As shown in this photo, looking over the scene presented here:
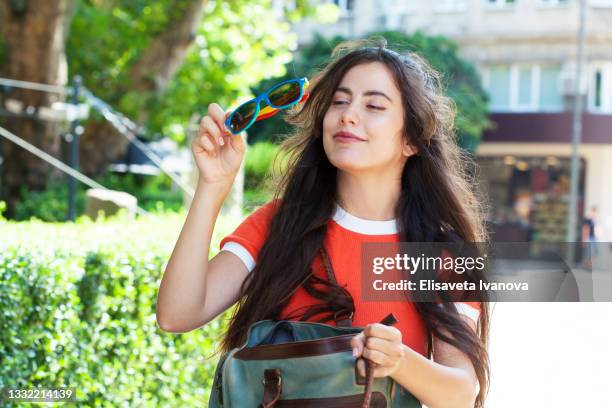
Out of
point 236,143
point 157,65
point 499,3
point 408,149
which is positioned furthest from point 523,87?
point 236,143

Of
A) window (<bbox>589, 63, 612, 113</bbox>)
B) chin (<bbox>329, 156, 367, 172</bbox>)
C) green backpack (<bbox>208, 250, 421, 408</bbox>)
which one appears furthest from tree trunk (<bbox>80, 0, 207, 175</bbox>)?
window (<bbox>589, 63, 612, 113</bbox>)

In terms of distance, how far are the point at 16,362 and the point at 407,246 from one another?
7.03ft

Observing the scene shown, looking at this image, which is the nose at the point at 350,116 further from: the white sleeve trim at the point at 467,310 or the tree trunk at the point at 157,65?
the tree trunk at the point at 157,65

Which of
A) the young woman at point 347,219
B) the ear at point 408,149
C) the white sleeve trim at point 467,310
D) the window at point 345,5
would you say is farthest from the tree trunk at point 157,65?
the window at point 345,5

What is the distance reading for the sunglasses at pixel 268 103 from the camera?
2293 millimetres

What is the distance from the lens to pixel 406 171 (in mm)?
2574

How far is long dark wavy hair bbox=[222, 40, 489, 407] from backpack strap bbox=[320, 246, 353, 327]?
15 mm

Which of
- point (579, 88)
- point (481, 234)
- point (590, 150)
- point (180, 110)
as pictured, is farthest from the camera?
point (590, 150)

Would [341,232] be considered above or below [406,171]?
below

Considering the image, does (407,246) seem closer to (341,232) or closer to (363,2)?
(341,232)

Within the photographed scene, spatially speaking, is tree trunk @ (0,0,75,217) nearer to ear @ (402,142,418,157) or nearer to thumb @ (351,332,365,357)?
ear @ (402,142,418,157)

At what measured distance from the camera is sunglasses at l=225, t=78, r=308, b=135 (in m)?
2.29

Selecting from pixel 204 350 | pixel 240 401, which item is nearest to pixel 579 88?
pixel 204 350

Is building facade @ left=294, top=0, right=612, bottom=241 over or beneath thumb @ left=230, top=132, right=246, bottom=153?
over
